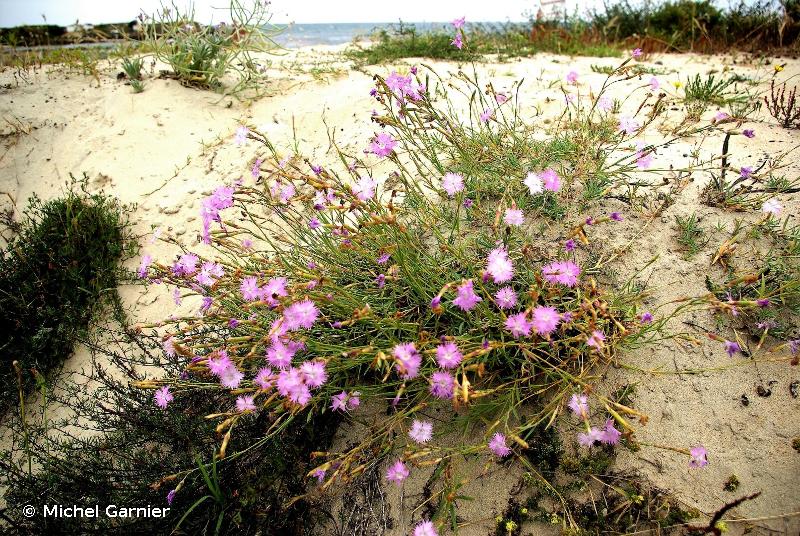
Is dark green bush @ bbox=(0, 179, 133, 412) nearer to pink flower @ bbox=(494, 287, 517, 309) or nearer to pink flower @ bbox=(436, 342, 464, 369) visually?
pink flower @ bbox=(436, 342, 464, 369)

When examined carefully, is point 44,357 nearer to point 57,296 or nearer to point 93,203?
point 57,296

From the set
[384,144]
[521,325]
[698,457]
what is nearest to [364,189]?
[384,144]

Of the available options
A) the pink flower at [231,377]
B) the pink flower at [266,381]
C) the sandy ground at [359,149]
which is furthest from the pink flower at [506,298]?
the pink flower at [231,377]

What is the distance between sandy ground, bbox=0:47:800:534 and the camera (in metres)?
1.81

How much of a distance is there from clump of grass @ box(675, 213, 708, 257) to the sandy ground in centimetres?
4

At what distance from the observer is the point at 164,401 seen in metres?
1.94

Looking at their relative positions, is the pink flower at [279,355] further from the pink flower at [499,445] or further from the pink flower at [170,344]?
the pink flower at [499,445]

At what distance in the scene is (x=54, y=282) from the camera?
349cm

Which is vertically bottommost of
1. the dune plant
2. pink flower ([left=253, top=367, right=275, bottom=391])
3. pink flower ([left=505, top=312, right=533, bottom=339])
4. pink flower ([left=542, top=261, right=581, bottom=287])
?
pink flower ([left=253, top=367, right=275, bottom=391])

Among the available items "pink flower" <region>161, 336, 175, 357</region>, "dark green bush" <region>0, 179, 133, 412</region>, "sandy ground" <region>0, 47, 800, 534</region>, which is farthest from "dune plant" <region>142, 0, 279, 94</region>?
"pink flower" <region>161, 336, 175, 357</region>

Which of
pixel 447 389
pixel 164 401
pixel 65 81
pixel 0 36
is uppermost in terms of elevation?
pixel 0 36

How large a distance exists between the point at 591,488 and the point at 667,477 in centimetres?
28

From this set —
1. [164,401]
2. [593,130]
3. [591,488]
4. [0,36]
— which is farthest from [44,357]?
[0,36]

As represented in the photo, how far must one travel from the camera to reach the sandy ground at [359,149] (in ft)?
5.94
